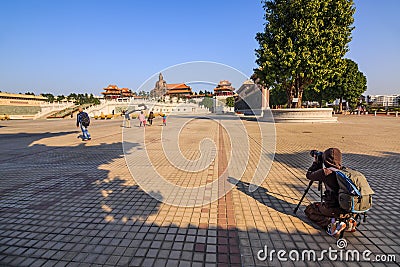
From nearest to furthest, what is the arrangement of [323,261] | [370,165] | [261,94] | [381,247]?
[323,261]
[381,247]
[370,165]
[261,94]

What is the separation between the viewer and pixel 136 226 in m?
3.33

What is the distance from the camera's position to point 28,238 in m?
3.12

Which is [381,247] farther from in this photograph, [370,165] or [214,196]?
[370,165]

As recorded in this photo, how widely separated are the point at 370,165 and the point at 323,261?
556cm

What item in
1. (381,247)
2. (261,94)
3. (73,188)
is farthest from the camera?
(261,94)

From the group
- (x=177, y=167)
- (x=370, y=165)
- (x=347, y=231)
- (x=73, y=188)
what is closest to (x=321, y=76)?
(x=370, y=165)

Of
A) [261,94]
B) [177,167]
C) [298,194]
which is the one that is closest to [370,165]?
[298,194]

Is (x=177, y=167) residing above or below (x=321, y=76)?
below

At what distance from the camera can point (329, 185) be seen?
2963 mm

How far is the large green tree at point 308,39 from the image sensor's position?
21.0m

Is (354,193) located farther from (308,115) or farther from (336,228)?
(308,115)

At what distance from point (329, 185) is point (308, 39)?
2231cm

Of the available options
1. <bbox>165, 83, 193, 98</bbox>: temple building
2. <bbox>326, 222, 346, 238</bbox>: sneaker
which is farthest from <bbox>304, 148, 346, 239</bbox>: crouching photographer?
<bbox>165, 83, 193, 98</bbox>: temple building

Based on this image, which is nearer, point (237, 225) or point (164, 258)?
point (164, 258)
